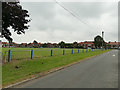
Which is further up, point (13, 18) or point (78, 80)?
point (13, 18)

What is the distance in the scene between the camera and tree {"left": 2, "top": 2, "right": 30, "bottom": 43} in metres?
12.6

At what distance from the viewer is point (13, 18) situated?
1382 centimetres

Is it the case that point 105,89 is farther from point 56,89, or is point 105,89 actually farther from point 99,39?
point 99,39

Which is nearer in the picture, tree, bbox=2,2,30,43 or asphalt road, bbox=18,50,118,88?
asphalt road, bbox=18,50,118,88

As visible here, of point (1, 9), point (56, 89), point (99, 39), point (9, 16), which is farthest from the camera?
point (99, 39)

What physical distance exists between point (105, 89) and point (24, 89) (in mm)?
3037

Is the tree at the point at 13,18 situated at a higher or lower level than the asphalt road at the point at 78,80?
higher

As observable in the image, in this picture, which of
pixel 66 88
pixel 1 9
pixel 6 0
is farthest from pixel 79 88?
pixel 6 0

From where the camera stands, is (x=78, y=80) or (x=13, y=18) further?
(x=13, y=18)

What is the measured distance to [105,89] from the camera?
505cm

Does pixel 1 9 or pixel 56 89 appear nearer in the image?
pixel 56 89

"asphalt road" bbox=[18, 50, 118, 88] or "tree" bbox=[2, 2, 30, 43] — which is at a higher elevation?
"tree" bbox=[2, 2, 30, 43]

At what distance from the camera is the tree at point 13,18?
1261cm

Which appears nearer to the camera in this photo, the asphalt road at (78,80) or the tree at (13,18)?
the asphalt road at (78,80)
